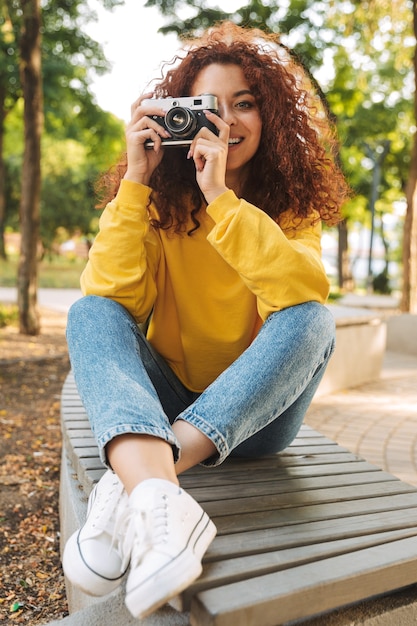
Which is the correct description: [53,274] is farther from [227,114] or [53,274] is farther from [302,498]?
[302,498]

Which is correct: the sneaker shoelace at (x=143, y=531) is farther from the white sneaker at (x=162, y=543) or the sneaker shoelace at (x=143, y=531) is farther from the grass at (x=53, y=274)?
the grass at (x=53, y=274)

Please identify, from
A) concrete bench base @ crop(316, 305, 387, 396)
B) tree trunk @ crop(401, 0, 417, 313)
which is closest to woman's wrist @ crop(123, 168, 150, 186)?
concrete bench base @ crop(316, 305, 387, 396)

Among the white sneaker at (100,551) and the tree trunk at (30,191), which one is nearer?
the white sneaker at (100,551)

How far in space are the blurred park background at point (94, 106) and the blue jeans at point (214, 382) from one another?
0.91 metres

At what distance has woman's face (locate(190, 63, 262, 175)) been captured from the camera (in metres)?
2.00

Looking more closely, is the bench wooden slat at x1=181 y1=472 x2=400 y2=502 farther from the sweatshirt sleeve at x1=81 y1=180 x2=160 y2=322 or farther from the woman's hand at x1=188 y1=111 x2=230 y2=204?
the woman's hand at x1=188 y1=111 x2=230 y2=204

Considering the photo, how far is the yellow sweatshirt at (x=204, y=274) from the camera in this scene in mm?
1626

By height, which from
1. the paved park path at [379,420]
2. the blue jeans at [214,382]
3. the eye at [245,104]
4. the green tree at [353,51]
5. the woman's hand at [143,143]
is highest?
the green tree at [353,51]

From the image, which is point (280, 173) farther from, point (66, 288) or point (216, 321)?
point (66, 288)

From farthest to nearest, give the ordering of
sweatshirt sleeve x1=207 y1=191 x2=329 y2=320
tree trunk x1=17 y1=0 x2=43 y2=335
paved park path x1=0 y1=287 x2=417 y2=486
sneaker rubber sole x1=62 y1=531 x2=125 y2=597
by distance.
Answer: tree trunk x1=17 y1=0 x2=43 y2=335 → paved park path x1=0 y1=287 x2=417 y2=486 → sweatshirt sleeve x1=207 y1=191 x2=329 y2=320 → sneaker rubber sole x1=62 y1=531 x2=125 y2=597

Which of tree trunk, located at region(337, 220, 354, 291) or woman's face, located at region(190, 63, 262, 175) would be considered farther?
tree trunk, located at region(337, 220, 354, 291)

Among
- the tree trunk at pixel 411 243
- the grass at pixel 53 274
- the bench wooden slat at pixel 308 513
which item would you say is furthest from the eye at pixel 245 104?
the grass at pixel 53 274

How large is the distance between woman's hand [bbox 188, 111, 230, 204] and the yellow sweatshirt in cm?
5

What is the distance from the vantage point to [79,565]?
1.19m
